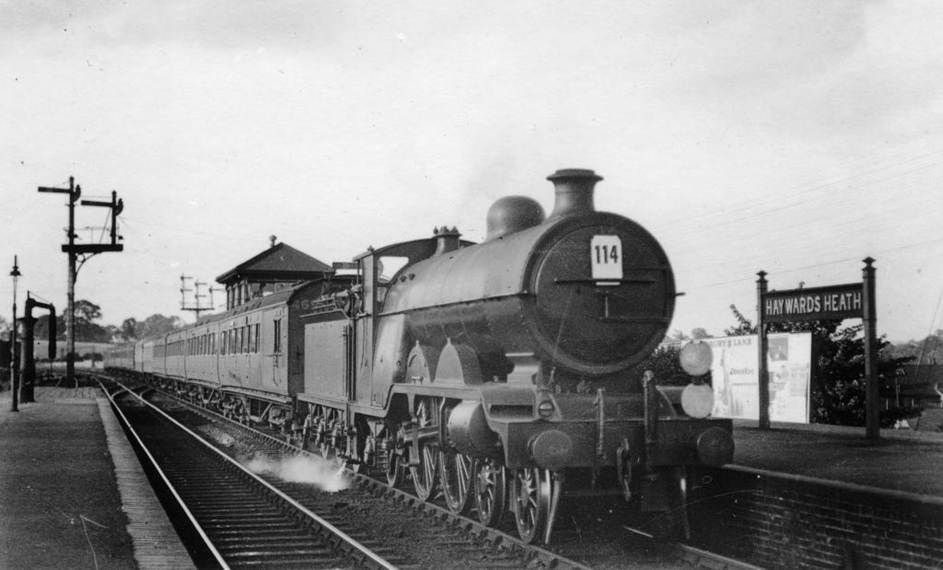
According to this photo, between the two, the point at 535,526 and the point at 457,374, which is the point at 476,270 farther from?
the point at 535,526

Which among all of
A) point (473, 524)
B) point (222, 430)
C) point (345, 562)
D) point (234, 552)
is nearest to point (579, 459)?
point (473, 524)

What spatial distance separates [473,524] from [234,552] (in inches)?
84.5

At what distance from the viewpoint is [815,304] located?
11016 mm

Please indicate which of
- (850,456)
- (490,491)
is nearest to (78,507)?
(490,491)

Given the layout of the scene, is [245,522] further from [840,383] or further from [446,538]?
[840,383]

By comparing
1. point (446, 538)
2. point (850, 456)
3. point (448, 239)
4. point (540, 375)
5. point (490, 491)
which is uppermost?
point (448, 239)

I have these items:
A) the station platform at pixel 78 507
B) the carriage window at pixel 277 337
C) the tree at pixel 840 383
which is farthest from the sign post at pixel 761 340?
the carriage window at pixel 277 337

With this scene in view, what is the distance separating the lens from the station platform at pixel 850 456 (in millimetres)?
7137

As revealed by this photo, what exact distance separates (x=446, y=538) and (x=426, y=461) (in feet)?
4.91

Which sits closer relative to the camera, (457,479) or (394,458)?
(457,479)

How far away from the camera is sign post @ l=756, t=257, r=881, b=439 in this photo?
10070 mm

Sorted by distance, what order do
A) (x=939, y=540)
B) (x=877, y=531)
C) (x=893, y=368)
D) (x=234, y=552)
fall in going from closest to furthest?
1. (x=939, y=540)
2. (x=877, y=531)
3. (x=234, y=552)
4. (x=893, y=368)

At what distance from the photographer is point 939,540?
5.87 m

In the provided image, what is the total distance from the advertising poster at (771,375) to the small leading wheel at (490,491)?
560 cm
